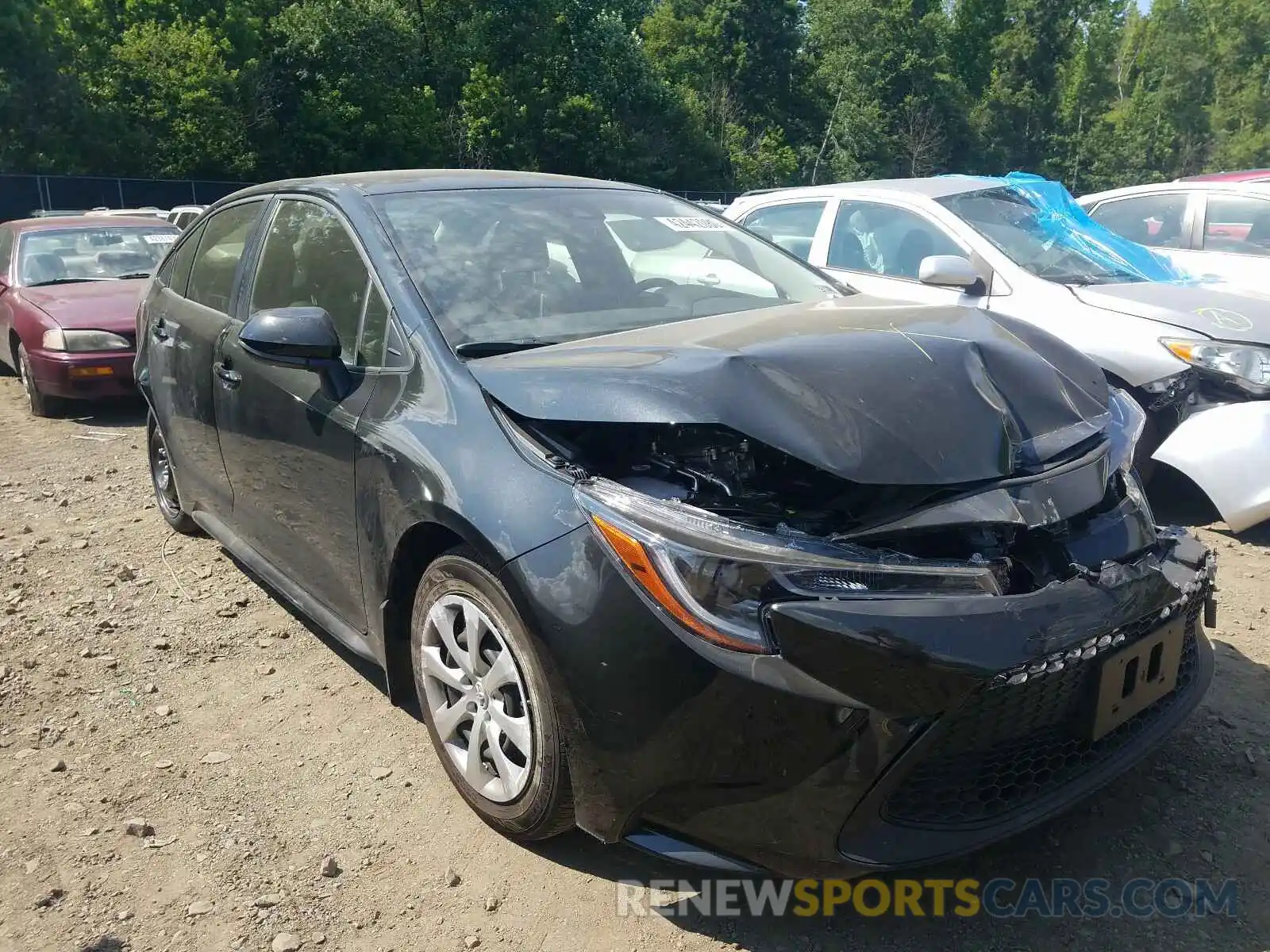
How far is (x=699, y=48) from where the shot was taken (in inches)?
1991

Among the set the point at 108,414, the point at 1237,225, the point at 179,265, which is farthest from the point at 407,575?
the point at 1237,225

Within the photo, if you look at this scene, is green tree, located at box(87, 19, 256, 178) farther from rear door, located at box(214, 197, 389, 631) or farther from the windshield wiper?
the windshield wiper

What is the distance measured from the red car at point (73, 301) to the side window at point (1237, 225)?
7737mm

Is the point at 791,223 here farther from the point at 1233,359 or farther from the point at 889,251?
the point at 1233,359

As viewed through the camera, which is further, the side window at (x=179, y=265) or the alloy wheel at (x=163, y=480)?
the alloy wheel at (x=163, y=480)

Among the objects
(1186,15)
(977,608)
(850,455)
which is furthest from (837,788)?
(1186,15)

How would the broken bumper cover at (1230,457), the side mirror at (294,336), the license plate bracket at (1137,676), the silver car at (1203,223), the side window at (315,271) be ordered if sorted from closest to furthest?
the license plate bracket at (1137,676)
the side mirror at (294,336)
the side window at (315,271)
the broken bumper cover at (1230,457)
the silver car at (1203,223)

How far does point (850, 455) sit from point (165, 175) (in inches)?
1294

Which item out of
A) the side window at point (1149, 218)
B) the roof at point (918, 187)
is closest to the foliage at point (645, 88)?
the side window at point (1149, 218)

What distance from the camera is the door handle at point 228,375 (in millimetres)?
3463

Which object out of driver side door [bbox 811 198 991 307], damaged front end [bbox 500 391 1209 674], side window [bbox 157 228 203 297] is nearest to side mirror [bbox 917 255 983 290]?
driver side door [bbox 811 198 991 307]

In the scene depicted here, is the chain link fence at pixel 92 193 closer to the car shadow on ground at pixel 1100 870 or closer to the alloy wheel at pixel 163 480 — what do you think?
the alloy wheel at pixel 163 480

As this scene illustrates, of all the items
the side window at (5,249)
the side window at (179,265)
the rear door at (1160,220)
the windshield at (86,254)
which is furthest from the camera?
the side window at (5,249)

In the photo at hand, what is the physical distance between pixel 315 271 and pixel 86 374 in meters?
4.81
